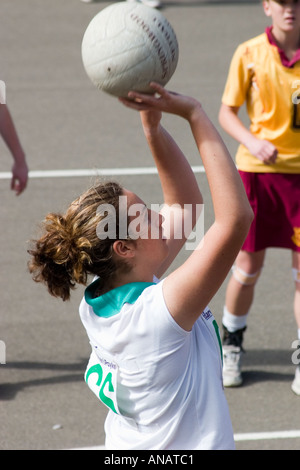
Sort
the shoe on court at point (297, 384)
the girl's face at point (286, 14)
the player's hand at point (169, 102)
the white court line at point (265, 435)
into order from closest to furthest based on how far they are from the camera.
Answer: the player's hand at point (169, 102) → the white court line at point (265, 435) → the girl's face at point (286, 14) → the shoe on court at point (297, 384)

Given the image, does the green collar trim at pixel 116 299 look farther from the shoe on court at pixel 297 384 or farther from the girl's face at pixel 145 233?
the shoe on court at pixel 297 384

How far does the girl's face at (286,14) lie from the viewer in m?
4.83

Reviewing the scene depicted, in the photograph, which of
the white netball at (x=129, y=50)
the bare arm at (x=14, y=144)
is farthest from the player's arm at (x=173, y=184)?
the bare arm at (x=14, y=144)

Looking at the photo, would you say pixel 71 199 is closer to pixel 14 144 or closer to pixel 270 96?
pixel 14 144

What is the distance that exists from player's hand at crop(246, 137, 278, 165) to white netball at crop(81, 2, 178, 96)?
6.06ft

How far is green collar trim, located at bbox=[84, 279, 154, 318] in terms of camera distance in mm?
2762

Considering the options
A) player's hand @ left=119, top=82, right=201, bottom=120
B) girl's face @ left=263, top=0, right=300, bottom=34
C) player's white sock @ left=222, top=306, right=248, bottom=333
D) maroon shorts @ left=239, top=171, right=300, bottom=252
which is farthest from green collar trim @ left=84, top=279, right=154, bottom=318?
girl's face @ left=263, top=0, right=300, bottom=34

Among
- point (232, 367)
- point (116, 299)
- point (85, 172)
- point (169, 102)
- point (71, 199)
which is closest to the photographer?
point (169, 102)

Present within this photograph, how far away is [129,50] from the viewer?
297 cm

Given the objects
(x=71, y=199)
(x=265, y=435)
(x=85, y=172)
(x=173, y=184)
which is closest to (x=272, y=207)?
(x=265, y=435)

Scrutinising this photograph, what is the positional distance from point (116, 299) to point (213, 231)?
0.42 meters

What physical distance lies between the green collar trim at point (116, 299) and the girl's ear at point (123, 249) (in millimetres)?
103
